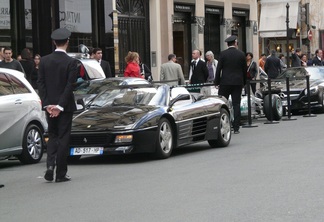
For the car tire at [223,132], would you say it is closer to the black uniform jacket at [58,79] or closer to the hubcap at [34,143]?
the hubcap at [34,143]

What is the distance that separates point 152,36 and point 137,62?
1053cm

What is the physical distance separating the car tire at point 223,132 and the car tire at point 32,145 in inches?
119

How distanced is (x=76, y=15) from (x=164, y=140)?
1553 centimetres

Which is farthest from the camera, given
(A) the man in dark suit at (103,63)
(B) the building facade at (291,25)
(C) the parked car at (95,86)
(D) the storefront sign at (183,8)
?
(B) the building facade at (291,25)

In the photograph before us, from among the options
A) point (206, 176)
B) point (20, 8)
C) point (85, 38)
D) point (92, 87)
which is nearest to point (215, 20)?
point (85, 38)

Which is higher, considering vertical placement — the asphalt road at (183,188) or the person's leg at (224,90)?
the person's leg at (224,90)

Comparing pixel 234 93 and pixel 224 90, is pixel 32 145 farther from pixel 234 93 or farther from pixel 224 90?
pixel 234 93

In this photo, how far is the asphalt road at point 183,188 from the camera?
9203 millimetres

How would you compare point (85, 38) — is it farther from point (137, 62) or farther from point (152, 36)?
point (137, 62)

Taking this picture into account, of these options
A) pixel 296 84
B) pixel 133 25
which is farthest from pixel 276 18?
pixel 296 84

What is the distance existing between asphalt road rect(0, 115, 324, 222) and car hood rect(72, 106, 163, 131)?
1.92ft

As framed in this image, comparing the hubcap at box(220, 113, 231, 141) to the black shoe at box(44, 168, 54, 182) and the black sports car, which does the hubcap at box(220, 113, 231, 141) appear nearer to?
the black sports car

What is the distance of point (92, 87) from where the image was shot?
1789 cm

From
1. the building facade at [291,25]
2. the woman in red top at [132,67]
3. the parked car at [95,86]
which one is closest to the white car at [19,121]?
the parked car at [95,86]
